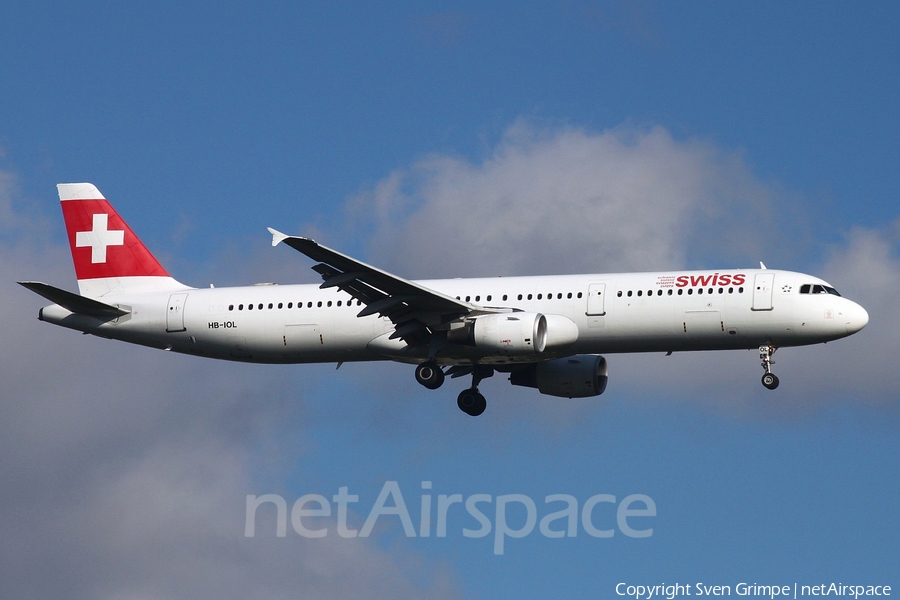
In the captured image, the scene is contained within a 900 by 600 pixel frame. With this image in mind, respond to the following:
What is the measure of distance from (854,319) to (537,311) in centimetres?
1051

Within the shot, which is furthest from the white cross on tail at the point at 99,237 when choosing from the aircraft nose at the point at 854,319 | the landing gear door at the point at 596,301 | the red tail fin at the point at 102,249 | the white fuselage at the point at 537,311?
the aircraft nose at the point at 854,319

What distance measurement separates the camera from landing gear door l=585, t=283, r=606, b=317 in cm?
Answer: 4534

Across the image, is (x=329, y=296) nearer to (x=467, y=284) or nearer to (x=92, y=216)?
(x=467, y=284)

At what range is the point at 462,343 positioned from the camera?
152 feet

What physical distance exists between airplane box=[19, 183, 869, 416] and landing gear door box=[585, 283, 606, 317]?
46 millimetres

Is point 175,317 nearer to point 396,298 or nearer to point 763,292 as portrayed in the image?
point 396,298

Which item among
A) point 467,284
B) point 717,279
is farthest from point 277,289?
point 717,279

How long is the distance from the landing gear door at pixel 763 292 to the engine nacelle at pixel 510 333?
7002 millimetres

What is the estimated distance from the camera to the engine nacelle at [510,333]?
4466 cm

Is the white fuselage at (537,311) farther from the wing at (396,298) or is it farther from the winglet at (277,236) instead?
the winglet at (277,236)

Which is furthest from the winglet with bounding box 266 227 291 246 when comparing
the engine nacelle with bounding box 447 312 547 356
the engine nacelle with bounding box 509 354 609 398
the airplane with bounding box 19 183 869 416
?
the engine nacelle with bounding box 509 354 609 398

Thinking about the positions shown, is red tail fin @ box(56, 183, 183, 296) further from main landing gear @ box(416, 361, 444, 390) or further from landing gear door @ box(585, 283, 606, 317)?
landing gear door @ box(585, 283, 606, 317)

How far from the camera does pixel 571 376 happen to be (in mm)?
51312

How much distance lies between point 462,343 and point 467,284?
116 inches
